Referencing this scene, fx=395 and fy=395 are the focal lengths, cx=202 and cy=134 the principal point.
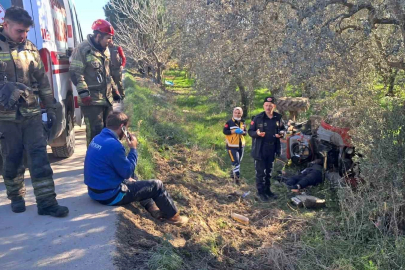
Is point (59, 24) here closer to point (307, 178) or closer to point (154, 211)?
point (154, 211)

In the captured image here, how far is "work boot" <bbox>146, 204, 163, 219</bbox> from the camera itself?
461 centimetres

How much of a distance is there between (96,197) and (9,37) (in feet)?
6.21

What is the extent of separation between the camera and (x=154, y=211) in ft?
15.3

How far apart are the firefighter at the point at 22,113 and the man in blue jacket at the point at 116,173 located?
449 millimetres

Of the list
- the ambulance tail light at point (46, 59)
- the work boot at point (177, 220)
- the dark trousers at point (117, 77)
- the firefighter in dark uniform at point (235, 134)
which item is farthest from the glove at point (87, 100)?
the firefighter in dark uniform at point (235, 134)

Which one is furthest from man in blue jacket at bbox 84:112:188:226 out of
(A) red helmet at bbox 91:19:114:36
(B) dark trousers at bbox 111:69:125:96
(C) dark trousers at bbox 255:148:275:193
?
(C) dark trousers at bbox 255:148:275:193

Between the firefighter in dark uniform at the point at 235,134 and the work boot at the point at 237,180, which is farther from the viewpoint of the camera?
the work boot at the point at 237,180

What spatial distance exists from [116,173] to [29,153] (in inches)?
35.9

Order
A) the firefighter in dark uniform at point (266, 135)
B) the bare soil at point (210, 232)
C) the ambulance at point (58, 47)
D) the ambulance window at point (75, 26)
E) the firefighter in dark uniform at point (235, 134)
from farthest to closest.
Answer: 1. the ambulance window at point (75, 26)
2. the firefighter in dark uniform at point (235, 134)
3. the firefighter in dark uniform at point (266, 135)
4. the ambulance at point (58, 47)
5. the bare soil at point (210, 232)

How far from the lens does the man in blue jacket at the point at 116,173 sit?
13.5 ft

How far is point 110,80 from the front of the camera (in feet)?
18.9

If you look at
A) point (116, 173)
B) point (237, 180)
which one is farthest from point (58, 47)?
point (237, 180)

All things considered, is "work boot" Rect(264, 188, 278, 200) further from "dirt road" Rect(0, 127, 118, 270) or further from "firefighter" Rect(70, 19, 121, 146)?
"dirt road" Rect(0, 127, 118, 270)

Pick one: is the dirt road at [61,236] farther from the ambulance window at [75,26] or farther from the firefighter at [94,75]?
the ambulance window at [75,26]
